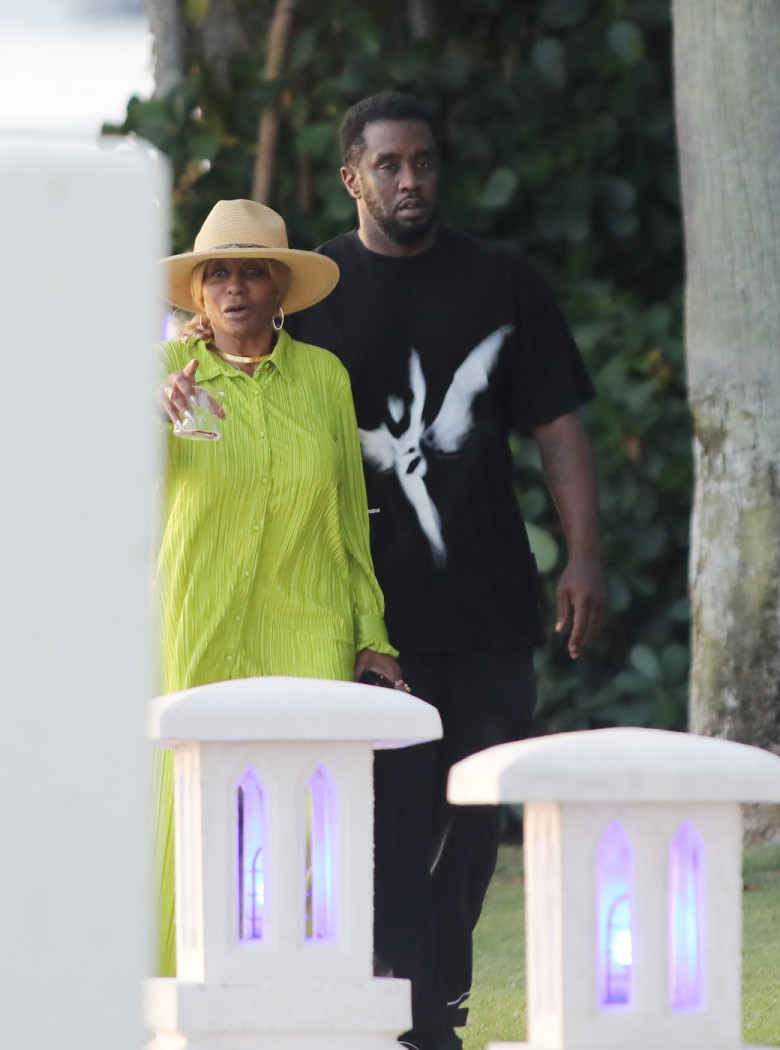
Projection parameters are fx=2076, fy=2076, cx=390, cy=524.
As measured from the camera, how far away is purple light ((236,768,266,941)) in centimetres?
259

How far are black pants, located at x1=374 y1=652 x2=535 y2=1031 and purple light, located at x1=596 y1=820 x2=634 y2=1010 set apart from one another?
137cm

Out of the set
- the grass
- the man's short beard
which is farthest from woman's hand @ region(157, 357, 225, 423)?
the grass

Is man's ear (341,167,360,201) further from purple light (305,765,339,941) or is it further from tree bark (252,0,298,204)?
tree bark (252,0,298,204)

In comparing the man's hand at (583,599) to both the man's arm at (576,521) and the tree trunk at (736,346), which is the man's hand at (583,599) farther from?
the tree trunk at (736,346)

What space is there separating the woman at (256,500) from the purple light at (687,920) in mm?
1210

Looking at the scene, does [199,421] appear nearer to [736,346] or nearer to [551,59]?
[736,346]

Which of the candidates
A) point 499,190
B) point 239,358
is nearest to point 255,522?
point 239,358

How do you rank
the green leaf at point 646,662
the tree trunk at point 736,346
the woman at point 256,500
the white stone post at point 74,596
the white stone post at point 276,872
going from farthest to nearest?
1. the green leaf at point 646,662
2. the tree trunk at point 736,346
3. the woman at point 256,500
4. the white stone post at point 276,872
5. the white stone post at point 74,596

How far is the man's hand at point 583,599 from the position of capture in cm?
405

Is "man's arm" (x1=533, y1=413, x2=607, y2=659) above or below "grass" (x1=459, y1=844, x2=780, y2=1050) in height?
above

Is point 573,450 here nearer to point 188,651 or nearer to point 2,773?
point 188,651

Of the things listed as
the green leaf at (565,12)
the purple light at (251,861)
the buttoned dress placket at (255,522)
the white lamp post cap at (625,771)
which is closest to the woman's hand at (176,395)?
the buttoned dress placket at (255,522)

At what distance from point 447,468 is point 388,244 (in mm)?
468

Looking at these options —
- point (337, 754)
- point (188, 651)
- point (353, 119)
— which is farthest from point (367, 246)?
point (337, 754)
